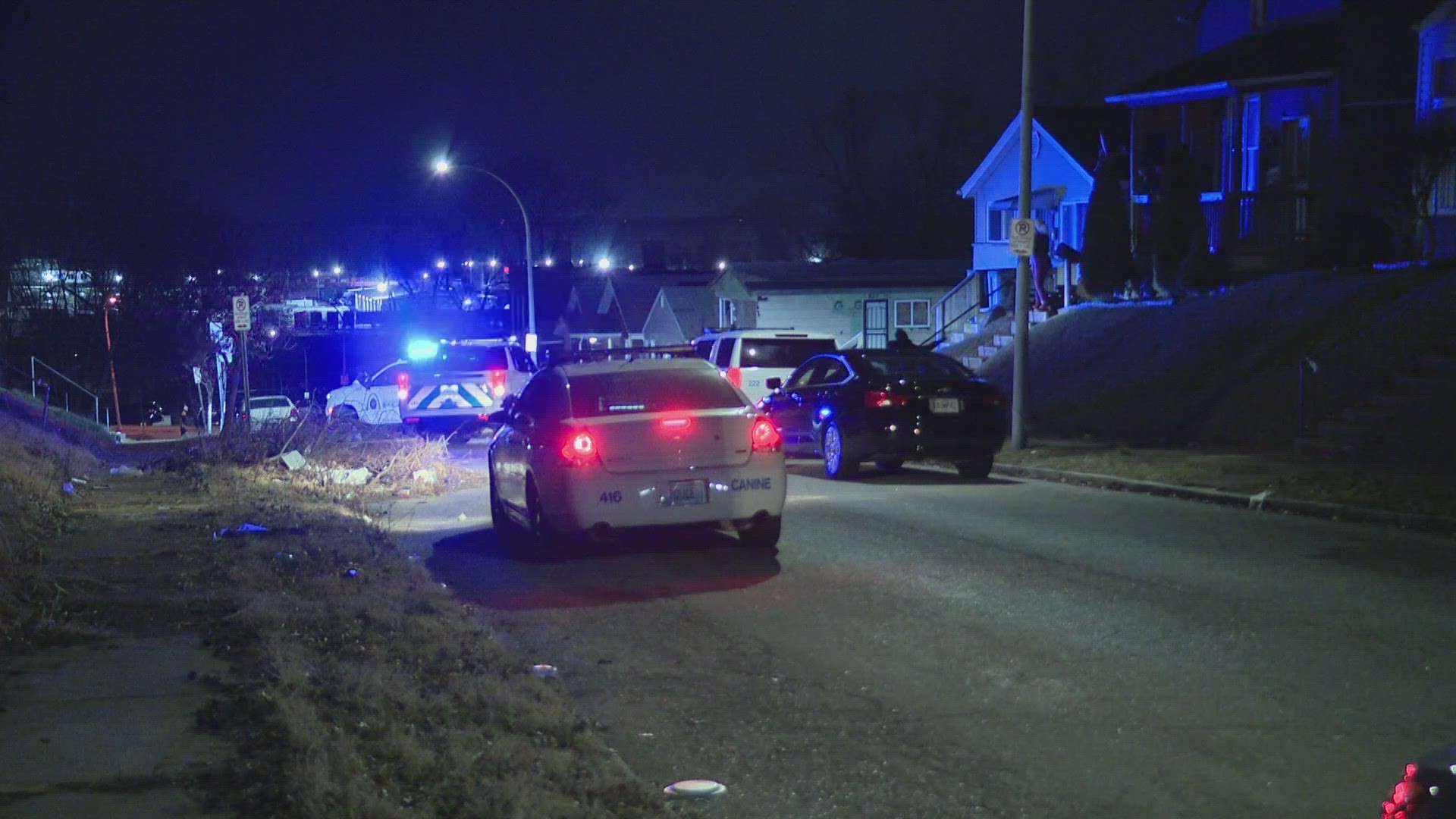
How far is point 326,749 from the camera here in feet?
18.8

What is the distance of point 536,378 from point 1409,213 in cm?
1765

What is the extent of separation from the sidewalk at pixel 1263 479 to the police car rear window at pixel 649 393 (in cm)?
604

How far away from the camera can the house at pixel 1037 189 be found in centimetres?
4147

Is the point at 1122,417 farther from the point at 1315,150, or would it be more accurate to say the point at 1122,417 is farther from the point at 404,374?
the point at 404,374

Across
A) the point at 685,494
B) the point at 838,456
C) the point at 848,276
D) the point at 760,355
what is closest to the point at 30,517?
the point at 685,494

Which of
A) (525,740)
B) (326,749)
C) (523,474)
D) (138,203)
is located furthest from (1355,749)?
(138,203)

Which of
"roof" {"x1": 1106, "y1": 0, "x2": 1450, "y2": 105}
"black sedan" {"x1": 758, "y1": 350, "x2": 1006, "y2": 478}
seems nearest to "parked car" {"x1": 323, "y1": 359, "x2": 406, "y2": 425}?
"black sedan" {"x1": 758, "y1": 350, "x2": 1006, "y2": 478}

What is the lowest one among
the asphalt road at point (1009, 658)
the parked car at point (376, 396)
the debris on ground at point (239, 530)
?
the asphalt road at point (1009, 658)

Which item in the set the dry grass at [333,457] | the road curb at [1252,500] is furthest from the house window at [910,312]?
the dry grass at [333,457]

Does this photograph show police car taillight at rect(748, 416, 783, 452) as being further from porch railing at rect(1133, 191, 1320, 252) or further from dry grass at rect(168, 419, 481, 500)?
porch railing at rect(1133, 191, 1320, 252)

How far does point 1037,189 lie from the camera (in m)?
43.6

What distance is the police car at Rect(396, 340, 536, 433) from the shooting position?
80.0 ft

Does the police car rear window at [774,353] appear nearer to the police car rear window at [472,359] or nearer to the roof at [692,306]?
the police car rear window at [472,359]

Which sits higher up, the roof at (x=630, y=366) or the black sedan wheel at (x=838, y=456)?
the roof at (x=630, y=366)
